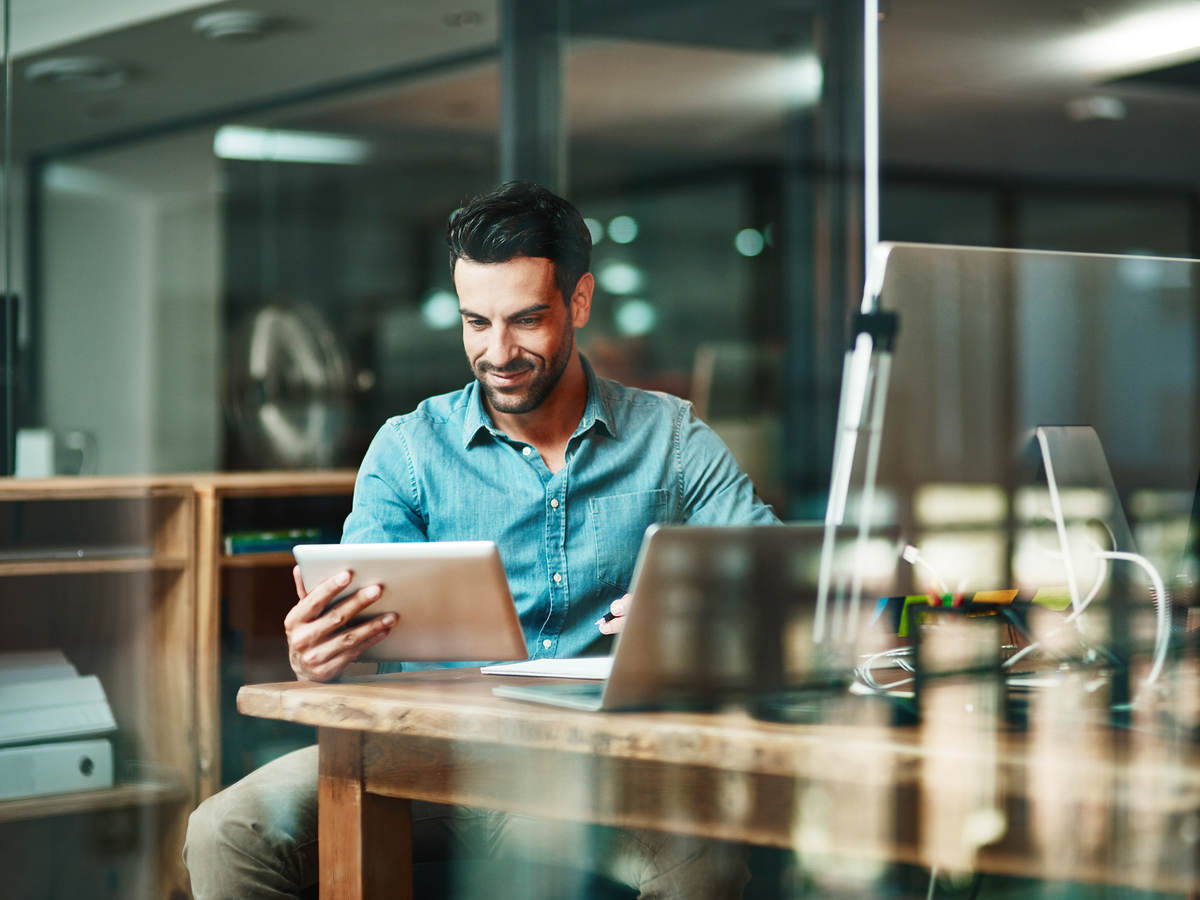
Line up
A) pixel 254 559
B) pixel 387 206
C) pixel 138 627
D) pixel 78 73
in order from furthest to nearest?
1. pixel 387 206
2. pixel 78 73
3. pixel 254 559
4. pixel 138 627

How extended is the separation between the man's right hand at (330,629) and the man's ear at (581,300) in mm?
640

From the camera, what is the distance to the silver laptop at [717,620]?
1.15 meters

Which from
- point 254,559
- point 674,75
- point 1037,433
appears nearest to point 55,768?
point 254,559

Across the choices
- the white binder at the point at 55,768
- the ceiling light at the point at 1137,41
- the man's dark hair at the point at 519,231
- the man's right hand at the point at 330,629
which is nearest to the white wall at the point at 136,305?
the white binder at the point at 55,768

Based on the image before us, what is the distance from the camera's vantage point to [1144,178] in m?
4.62

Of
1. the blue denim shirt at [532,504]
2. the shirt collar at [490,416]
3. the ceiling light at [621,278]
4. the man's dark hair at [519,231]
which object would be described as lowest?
the blue denim shirt at [532,504]

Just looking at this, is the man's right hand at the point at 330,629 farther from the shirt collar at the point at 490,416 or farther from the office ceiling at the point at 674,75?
the office ceiling at the point at 674,75

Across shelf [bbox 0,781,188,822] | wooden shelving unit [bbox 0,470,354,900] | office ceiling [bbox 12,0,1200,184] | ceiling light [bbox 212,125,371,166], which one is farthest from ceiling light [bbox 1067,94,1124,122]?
shelf [bbox 0,781,188,822]

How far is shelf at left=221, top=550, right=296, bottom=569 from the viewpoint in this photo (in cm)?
269

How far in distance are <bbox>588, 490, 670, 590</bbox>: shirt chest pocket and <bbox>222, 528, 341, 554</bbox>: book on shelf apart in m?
1.03

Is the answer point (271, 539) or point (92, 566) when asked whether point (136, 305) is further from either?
point (92, 566)

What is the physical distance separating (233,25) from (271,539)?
1.80m

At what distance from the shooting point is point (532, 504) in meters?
1.76

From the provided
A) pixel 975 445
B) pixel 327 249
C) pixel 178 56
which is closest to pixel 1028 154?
pixel 327 249
